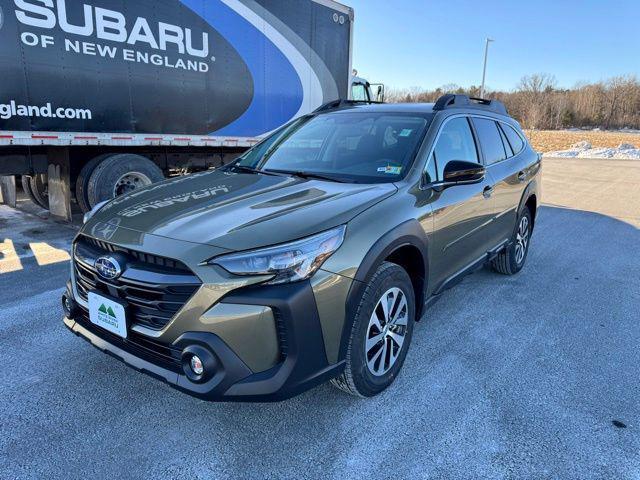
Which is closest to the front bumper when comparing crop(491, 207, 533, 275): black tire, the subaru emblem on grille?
the subaru emblem on grille

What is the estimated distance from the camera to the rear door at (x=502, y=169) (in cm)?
415

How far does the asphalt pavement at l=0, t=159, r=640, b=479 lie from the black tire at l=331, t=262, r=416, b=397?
0.43 ft

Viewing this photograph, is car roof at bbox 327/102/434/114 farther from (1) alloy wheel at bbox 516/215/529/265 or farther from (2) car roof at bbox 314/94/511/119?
(1) alloy wheel at bbox 516/215/529/265

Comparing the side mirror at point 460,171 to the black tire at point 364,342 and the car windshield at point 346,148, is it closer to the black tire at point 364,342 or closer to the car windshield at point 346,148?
A: the car windshield at point 346,148

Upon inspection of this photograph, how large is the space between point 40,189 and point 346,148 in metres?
5.85

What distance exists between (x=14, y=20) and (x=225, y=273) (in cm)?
505

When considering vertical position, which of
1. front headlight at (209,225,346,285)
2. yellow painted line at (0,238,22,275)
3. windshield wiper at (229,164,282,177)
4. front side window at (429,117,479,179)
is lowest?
yellow painted line at (0,238,22,275)

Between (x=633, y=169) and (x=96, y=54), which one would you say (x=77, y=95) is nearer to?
(x=96, y=54)

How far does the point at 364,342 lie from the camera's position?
2545mm

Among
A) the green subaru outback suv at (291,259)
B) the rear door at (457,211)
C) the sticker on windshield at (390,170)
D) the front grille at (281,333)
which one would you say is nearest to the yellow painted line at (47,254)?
the green subaru outback suv at (291,259)

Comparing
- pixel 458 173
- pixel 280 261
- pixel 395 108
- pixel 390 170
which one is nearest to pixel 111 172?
pixel 395 108

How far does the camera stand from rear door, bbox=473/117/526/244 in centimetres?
415

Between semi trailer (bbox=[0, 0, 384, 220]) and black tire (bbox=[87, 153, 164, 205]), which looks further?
black tire (bbox=[87, 153, 164, 205])

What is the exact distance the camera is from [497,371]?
314cm
